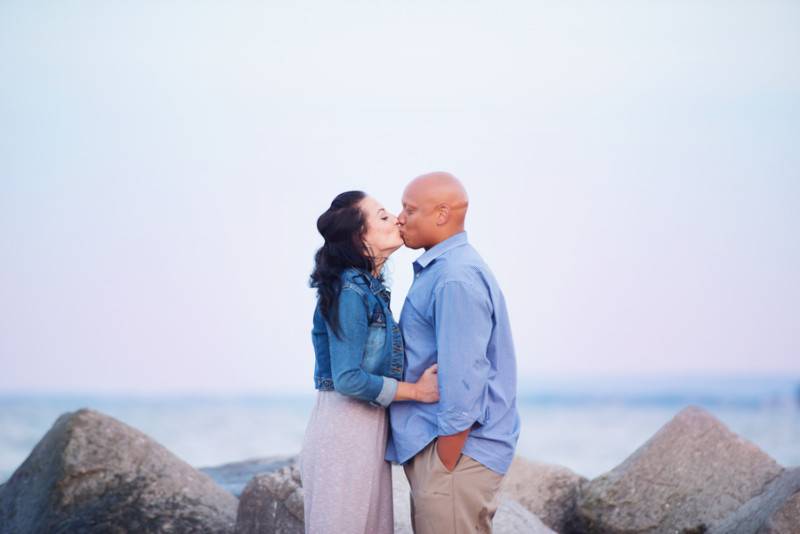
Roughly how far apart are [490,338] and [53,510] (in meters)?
3.54

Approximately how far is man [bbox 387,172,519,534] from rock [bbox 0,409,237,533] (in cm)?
259

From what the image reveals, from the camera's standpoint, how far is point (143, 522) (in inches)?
270

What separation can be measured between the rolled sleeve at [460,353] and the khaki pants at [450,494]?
209mm

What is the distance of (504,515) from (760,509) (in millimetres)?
1506

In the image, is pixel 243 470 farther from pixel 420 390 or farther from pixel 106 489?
pixel 420 390

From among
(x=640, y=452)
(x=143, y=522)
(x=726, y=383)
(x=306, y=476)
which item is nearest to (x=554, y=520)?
(x=640, y=452)

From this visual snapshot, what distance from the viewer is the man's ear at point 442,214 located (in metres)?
4.82

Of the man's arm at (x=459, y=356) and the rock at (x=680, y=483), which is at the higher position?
the man's arm at (x=459, y=356)

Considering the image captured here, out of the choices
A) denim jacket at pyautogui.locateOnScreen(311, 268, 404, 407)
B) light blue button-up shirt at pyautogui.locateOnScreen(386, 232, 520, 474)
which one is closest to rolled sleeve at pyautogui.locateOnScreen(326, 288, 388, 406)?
denim jacket at pyautogui.locateOnScreen(311, 268, 404, 407)

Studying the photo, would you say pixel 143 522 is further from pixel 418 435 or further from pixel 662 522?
pixel 662 522

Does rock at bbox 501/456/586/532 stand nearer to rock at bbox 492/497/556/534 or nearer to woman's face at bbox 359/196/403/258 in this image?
rock at bbox 492/497/556/534

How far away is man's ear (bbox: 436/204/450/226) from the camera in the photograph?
4.82m

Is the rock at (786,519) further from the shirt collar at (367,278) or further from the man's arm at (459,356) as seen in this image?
the shirt collar at (367,278)

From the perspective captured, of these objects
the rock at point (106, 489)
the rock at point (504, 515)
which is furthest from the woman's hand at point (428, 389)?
the rock at point (106, 489)
